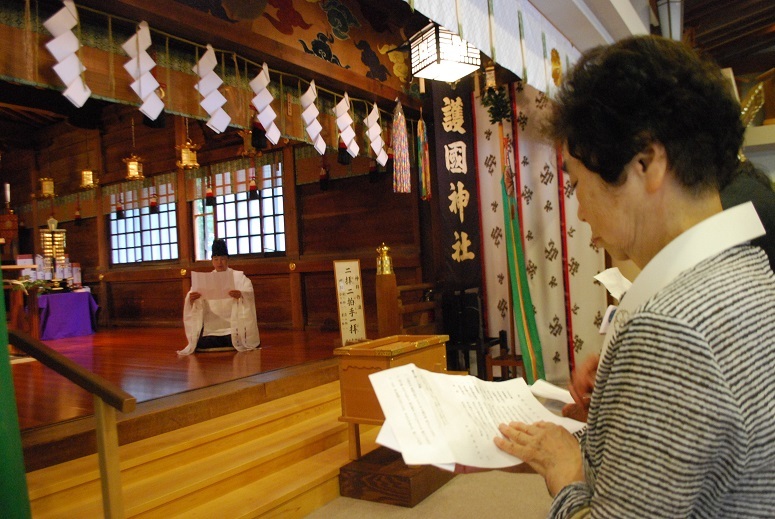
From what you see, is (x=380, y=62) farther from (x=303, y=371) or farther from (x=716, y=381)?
(x=716, y=381)

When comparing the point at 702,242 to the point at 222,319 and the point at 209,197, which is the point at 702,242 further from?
the point at 209,197

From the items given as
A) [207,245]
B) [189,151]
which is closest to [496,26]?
[189,151]

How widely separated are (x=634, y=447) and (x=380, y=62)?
5.48m

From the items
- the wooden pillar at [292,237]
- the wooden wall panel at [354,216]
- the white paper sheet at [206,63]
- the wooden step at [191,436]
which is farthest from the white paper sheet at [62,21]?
the wooden pillar at [292,237]

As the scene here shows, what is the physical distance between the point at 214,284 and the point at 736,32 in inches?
255

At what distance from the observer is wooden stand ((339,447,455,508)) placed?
10.6 ft

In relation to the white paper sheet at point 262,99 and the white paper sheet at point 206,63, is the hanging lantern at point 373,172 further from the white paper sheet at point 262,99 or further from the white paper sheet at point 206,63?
the white paper sheet at point 206,63

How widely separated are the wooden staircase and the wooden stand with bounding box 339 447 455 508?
12cm

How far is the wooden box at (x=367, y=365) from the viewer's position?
3.14m

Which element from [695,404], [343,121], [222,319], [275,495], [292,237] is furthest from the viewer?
[292,237]

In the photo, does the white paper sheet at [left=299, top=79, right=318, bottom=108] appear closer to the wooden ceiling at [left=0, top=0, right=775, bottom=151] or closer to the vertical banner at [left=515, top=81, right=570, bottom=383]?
the wooden ceiling at [left=0, top=0, right=775, bottom=151]

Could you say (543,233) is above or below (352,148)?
below

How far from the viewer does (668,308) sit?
0.67m

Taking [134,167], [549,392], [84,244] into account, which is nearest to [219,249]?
[134,167]
